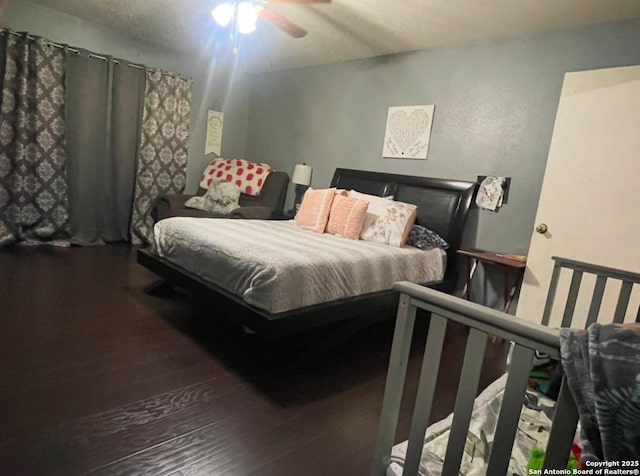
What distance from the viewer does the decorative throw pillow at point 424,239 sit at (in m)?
3.11

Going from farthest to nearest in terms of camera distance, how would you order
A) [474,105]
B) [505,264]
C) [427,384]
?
[474,105]
[505,264]
[427,384]

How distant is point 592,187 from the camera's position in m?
2.53

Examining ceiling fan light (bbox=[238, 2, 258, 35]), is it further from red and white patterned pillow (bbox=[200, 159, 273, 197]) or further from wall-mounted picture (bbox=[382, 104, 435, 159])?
red and white patterned pillow (bbox=[200, 159, 273, 197])

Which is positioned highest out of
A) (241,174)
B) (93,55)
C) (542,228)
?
(93,55)

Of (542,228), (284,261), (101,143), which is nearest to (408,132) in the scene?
(542,228)

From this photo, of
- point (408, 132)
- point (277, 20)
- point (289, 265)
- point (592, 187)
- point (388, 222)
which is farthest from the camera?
point (408, 132)

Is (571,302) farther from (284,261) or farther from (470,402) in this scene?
(284,261)

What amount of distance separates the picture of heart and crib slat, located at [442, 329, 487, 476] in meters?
3.09

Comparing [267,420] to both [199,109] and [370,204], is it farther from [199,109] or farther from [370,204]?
[199,109]

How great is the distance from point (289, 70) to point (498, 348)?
4028 millimetres

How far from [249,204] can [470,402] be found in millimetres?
4218

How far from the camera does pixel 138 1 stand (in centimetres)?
323

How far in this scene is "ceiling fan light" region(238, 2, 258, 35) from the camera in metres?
2.55

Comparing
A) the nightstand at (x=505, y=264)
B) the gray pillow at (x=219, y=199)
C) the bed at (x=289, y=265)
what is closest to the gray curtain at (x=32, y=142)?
the gray pillow at (x=219, y=199)
